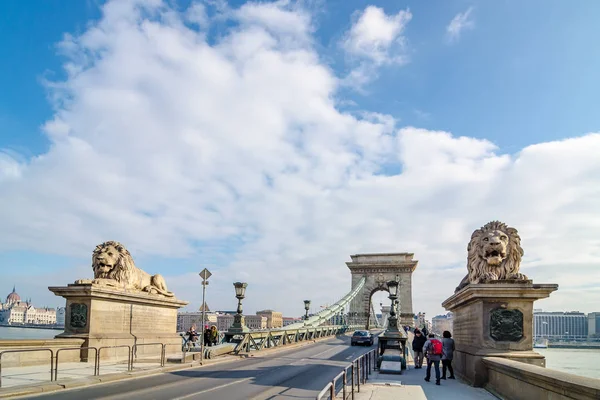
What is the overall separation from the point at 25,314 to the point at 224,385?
179 metres

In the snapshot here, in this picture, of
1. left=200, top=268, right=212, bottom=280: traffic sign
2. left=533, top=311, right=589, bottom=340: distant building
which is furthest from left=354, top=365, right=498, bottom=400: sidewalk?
left=533, top=311, right=589, bottom=340: distant building

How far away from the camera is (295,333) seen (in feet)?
102

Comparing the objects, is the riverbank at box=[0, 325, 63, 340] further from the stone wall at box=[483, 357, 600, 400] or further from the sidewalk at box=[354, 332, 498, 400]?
the stone wall at box=[483, 357, 600, 400]

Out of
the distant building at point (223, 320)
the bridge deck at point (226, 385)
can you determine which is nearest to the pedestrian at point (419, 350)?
the bridge deck at point (226, 385)

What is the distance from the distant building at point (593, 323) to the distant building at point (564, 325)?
1.30 metres

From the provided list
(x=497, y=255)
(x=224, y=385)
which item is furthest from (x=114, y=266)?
(x=497, y=255)

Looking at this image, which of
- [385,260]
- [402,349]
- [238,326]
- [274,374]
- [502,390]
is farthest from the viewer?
[385,260]

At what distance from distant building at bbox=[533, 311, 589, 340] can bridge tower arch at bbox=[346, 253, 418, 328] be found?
88.8 feet

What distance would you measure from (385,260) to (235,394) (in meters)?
75.2

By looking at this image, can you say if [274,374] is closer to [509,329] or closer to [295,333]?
[509,329]

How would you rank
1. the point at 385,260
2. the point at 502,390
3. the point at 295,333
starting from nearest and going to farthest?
the point at 502,390, the point at 295,333, the point at 385,260

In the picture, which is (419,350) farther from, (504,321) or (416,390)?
(504,321)

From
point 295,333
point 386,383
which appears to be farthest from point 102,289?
point 295,333

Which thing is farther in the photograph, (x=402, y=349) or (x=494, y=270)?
(x=402, y=349)
